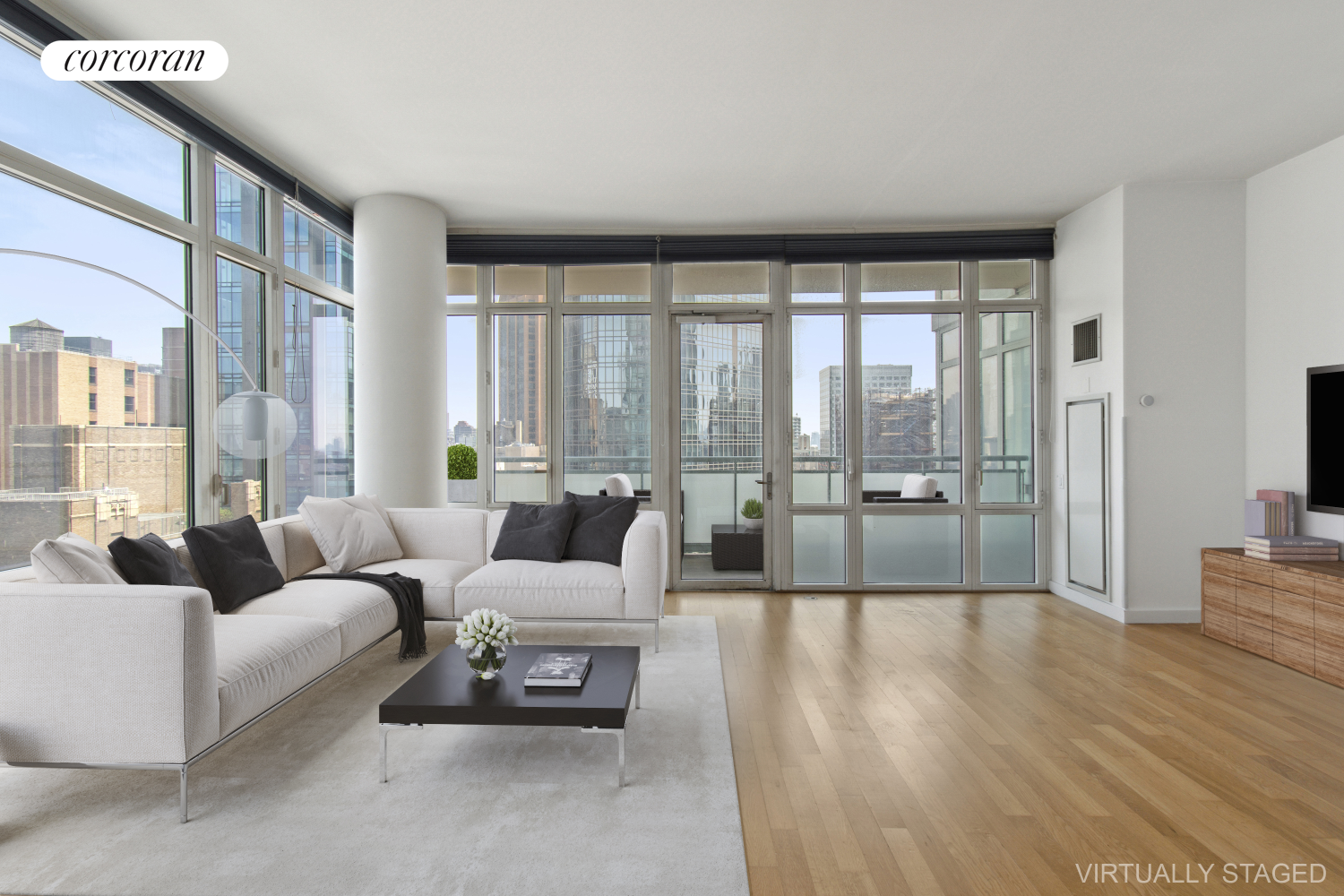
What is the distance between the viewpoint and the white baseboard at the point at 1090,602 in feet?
16.0

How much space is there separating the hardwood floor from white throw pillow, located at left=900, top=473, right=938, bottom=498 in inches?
59.1

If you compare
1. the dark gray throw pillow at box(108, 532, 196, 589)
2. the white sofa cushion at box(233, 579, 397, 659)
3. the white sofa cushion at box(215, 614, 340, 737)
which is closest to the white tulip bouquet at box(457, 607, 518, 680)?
the white sofa cushion at box(215, 614, 340, 737)

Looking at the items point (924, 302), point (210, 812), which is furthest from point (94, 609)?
point (924, 302)

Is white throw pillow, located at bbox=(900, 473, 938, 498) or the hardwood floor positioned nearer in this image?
the hardwood floor

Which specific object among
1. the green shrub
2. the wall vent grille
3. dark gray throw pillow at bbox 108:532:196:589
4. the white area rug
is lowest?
the white area rug

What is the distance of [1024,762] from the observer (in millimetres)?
2637

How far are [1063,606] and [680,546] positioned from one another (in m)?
2.91

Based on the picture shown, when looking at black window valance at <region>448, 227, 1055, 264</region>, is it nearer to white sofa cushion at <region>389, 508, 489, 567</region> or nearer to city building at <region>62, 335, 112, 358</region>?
white sofa cushion at <region>389, 508, 489, 567</region>

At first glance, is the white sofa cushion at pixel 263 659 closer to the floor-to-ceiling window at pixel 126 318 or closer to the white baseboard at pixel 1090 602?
the floor-to-ceiling window at pixel 126 318

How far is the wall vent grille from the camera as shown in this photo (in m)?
5.09

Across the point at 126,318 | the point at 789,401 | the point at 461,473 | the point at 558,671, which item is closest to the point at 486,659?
the point at 558,671

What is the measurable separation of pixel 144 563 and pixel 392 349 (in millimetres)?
2565

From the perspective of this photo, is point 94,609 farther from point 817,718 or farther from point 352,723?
point 817,718

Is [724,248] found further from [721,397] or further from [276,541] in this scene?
[276,541]
